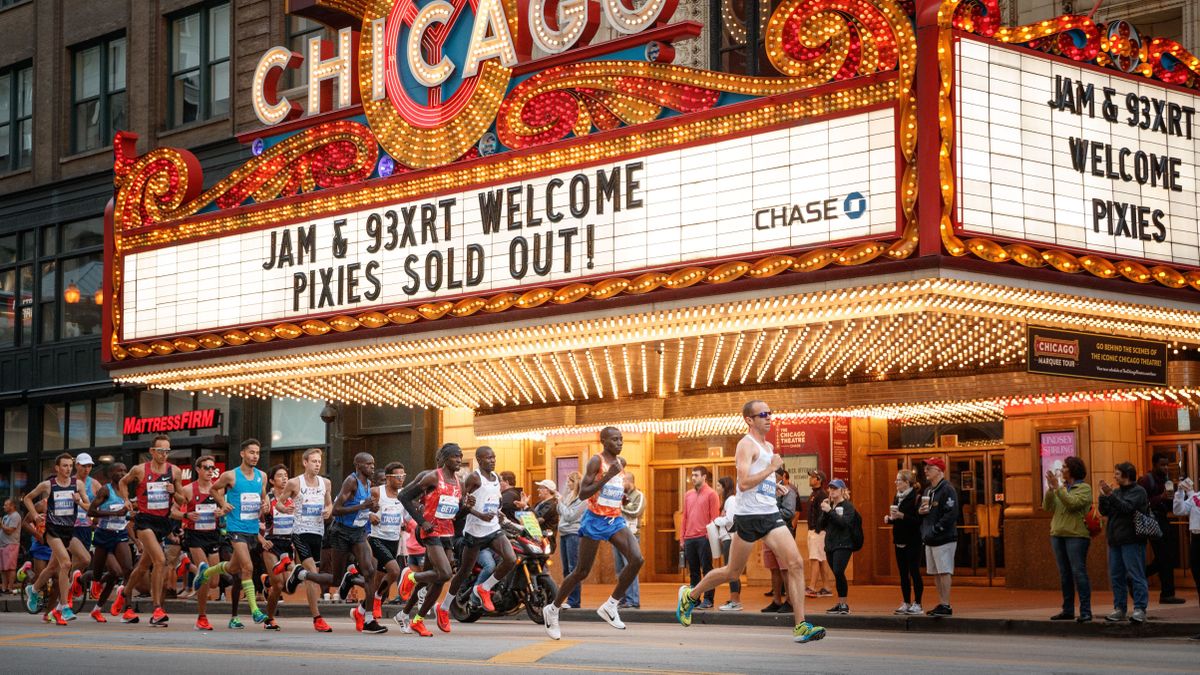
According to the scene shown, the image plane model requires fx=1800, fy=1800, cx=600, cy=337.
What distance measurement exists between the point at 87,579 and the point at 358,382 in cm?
637

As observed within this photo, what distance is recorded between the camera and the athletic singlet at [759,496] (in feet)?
47.6

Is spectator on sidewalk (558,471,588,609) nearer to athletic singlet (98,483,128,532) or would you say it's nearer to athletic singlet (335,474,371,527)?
athletic singlet (335,474,371,527)

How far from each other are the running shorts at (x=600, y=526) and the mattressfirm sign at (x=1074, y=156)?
4.49 metres

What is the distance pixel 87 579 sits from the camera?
75.3 ft

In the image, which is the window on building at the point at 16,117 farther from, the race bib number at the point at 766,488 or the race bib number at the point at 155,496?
the race bib number at the point at 766,488

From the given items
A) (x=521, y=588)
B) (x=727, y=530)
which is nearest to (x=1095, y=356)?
(x=727, y=530)

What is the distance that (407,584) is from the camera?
18141mm

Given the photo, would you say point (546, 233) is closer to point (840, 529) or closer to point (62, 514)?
point (840, 529)

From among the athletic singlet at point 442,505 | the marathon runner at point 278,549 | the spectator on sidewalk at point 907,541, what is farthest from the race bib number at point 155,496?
the spectator on sidewalk at point 907,541

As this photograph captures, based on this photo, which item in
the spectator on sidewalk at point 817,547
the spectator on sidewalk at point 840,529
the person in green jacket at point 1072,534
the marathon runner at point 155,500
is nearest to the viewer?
the person in green jacket at point 1072,534

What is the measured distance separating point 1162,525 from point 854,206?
6218 mm

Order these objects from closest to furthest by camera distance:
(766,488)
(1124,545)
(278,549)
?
(766,488) < (1124,545) < (278,549)

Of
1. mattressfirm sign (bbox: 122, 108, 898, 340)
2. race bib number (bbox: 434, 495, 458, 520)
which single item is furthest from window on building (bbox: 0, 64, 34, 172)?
race bib number (bbox: 434, 495, 458, 520)

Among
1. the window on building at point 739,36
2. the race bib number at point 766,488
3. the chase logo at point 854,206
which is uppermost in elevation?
the window on building at point 739,36
